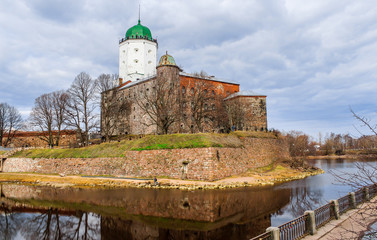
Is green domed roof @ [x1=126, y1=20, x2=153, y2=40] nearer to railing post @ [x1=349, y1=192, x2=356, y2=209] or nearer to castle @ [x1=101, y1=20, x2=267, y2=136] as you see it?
castle @ [x1=101, y1=20, x2=267, y2=136]

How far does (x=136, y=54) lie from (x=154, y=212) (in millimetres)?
43282

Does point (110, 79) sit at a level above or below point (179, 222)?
above

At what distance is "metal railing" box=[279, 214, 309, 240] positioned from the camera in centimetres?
757

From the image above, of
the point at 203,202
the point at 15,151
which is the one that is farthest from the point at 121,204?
the point at 15,151

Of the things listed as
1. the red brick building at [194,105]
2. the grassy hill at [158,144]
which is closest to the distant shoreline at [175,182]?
the grassy hill at [158,144]

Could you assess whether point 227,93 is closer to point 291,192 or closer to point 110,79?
point 110,79

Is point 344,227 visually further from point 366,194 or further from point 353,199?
point 366,194

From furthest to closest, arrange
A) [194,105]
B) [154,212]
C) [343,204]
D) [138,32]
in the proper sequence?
[138,32] → [194,105] → [154,212] → [343,204]

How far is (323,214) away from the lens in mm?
9297

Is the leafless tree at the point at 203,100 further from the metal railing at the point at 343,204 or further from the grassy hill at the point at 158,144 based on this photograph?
the metal railing at the point at 343,204

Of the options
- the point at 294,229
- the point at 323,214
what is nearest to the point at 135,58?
the point at 323,214

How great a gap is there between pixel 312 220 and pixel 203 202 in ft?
26.3

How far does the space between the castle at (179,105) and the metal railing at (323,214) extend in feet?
82.1

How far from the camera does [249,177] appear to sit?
2483 cm
